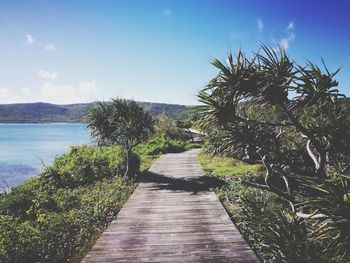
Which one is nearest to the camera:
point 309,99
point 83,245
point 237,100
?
point 309,99

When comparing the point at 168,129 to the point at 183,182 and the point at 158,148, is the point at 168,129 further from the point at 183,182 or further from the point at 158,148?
the point at 183,182

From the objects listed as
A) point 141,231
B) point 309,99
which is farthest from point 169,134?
point 309,99

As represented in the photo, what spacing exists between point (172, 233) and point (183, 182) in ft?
24.9

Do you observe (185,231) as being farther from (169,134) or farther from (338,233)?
(169,134)

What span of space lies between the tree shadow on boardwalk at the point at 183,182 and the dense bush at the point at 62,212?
1.16m

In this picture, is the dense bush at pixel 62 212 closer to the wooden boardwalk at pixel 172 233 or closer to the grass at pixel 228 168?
the wooden boardwalk at pixel 172 233

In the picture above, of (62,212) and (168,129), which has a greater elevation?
(168,129)

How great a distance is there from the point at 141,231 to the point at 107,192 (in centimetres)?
483

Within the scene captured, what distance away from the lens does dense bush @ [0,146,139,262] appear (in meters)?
6.59

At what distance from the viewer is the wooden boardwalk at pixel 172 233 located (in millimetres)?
6586

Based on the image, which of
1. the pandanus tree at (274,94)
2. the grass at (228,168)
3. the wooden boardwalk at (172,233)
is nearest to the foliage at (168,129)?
the grass at (228,168)

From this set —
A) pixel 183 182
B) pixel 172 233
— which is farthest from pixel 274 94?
pixel 183 182

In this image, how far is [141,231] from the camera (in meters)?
8.21

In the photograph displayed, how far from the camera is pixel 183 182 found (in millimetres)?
15594
